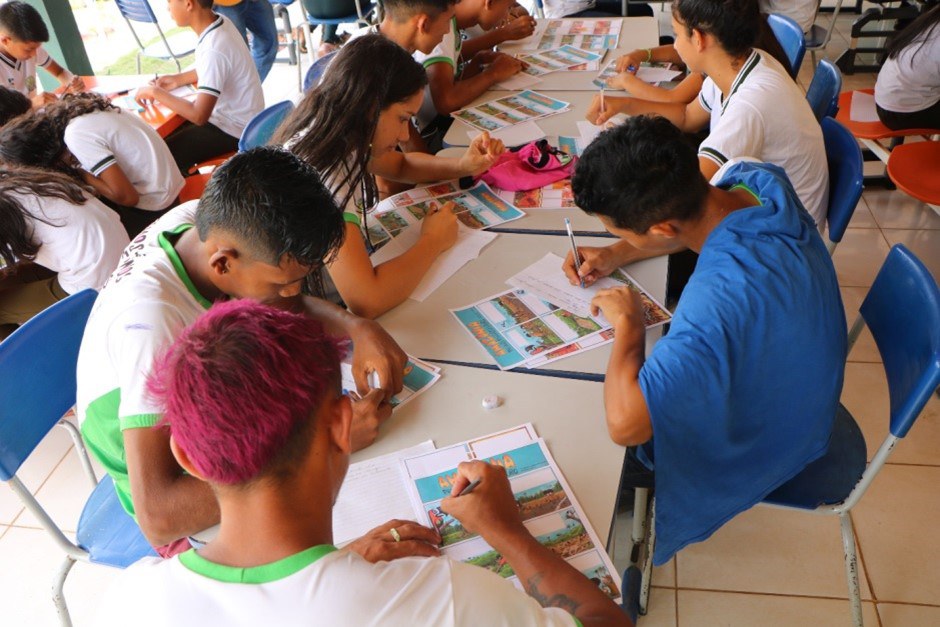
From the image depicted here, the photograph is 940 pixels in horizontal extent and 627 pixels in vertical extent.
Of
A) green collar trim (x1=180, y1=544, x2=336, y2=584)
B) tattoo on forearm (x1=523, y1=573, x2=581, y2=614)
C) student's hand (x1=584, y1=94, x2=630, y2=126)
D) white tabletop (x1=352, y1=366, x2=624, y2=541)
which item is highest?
green collar trim (x1=180, y1=544, x2=336, y2=584)

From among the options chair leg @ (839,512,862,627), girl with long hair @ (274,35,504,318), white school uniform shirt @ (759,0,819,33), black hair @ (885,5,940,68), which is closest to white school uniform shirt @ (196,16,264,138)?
girl with long hair @ (274,35,504,318)

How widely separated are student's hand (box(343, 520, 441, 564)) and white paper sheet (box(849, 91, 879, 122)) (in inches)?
115

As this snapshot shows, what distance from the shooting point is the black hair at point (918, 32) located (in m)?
2.83

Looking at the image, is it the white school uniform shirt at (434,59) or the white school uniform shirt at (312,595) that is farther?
the white school uniform shirt at (434,59)

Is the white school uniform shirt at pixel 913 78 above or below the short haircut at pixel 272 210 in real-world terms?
below

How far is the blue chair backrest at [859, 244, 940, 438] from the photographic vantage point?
4.50 feet

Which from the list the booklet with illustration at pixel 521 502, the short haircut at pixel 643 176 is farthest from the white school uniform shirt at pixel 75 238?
the short haircut at pixel 643 176

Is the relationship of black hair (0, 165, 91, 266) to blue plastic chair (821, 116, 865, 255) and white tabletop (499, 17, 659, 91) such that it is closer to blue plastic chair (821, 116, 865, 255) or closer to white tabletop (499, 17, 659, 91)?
white tabletop (499, 17, 659, 91)

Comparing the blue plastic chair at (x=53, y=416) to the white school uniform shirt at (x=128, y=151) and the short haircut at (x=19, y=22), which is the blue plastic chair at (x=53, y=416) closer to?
the white school uniform shirt at (x=128, y=151)

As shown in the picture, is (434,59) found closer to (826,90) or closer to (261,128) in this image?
(261,128)

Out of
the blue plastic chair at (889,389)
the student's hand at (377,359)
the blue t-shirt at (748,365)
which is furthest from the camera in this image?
the student's hand at (377,359)

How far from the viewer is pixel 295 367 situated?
0.85m

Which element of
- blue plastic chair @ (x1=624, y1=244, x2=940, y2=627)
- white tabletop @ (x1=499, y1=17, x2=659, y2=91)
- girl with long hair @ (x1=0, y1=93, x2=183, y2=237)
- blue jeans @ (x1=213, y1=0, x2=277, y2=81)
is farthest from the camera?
blue jeans @ (x1=213, y1=0, x2=277, y2=81)

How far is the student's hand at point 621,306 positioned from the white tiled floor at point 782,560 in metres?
0.83
